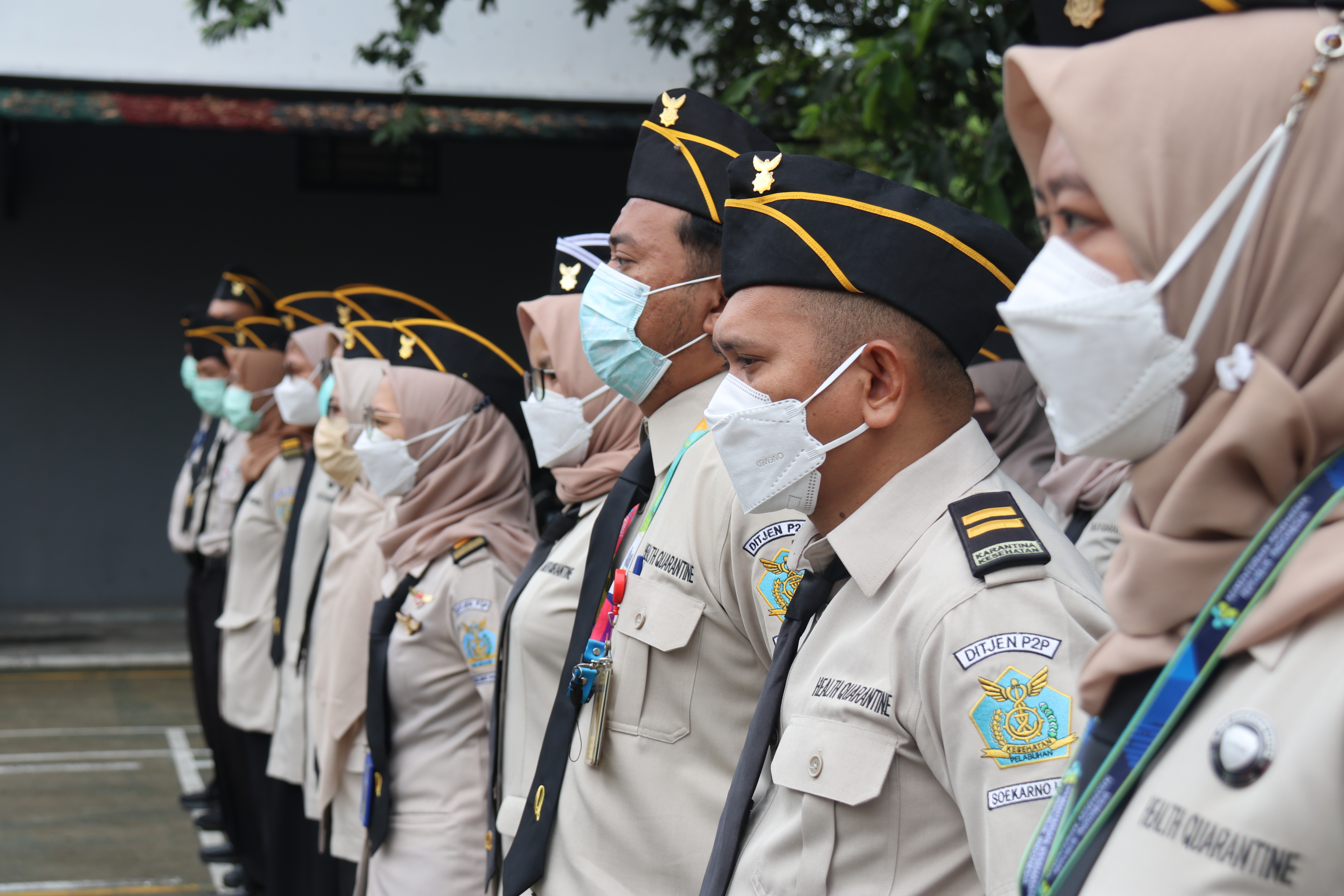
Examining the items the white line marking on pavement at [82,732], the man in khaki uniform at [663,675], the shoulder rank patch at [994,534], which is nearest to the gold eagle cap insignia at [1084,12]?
the shoulder rank patch at [994,534]

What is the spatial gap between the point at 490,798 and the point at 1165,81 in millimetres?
2313

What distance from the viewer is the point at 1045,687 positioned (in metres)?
1.43

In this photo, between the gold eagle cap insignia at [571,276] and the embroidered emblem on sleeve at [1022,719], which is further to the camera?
the gold eagle cap insignia at [571,276]

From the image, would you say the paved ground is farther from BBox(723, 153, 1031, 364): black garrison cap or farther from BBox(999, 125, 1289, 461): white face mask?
BBox(999, 125, 1289, 461): white face mask

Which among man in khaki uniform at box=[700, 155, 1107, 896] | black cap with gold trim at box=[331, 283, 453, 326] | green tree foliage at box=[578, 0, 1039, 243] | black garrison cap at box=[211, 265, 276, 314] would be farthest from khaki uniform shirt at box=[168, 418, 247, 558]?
man in khaki uniform at box=[700, 155, 1107, 896]

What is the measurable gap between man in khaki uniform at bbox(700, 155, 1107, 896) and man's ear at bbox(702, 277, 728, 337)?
26.0 inches

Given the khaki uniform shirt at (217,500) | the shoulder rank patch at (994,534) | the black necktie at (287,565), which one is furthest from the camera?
the khaki uniform shirt at (217,500)

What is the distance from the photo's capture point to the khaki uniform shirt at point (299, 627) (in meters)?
5.30

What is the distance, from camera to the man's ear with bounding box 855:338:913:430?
1781 mm

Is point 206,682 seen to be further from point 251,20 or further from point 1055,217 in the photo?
point 1055,217

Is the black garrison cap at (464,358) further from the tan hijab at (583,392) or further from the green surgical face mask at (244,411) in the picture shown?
the green surgical face mask at (244,411)

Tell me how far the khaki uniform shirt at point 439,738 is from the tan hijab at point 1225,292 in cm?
243

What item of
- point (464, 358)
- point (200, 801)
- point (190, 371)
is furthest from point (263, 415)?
point (464, 358)

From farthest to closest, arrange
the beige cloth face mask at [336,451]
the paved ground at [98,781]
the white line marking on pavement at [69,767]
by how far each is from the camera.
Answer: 1. the white line marking on pavement at [69,767]
2. the paved ground at [98,781]
3. the beige cloth face mask at [336,451]
